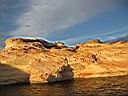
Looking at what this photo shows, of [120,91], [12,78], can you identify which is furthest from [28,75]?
[120,91]

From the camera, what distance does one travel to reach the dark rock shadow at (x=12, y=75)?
289 feet

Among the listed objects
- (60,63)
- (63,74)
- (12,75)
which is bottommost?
(63,74)

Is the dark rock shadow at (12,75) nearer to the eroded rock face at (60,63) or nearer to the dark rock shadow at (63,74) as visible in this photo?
the eroded rock face at (60,63)

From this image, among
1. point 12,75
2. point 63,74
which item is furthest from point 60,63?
point 12,75

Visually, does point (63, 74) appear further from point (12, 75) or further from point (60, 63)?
point (12, 75)

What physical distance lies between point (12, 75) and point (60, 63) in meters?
15.0

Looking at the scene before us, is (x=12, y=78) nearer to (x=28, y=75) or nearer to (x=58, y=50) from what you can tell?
(x=28, y=75)

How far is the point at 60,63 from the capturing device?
87.6 meters

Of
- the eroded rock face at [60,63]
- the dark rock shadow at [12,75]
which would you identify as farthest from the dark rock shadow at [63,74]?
the dark rock shadow at [12,75]

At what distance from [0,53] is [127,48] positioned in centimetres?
4005

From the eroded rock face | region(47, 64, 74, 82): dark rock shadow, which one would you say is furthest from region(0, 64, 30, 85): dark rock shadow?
region(47, 64, 74, 82): dark rock shadow

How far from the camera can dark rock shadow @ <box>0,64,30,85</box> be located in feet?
289

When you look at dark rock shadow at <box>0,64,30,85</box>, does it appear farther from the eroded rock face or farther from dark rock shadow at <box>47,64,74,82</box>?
dark rock shadow at <box>47,64,74,82</box>

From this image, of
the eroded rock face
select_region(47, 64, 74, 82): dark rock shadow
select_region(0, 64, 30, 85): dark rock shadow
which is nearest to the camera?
select_region(47, 64, 74, 82): dark rock shadow
